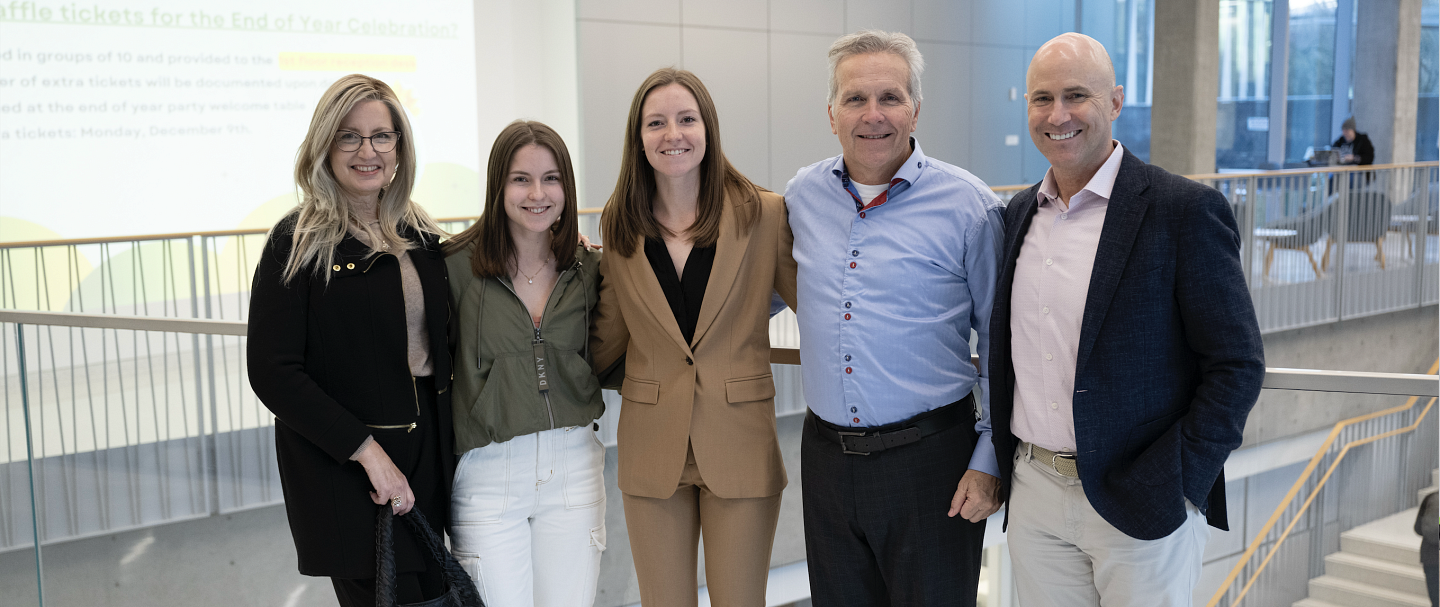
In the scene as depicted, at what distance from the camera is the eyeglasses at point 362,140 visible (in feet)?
6.97

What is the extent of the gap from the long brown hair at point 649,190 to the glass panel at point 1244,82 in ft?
52.6

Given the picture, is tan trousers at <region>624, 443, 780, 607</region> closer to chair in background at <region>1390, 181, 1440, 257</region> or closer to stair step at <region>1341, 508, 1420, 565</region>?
stair step at <region>1341, 508, 1420, 565</region>

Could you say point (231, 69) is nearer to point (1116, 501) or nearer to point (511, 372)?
point (511, 372)

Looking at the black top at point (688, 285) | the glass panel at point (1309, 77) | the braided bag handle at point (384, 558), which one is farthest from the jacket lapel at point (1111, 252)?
the glass panel at point (1309, 77)

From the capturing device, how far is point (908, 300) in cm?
213

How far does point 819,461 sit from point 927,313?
42 cm

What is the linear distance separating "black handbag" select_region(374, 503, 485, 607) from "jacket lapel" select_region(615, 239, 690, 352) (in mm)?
687

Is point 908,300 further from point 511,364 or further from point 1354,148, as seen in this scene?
point 1354,148

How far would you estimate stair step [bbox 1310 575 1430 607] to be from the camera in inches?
84.5

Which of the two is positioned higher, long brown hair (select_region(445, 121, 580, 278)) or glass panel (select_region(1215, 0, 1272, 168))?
glass panel (select_region(1215, 0, 1272, 168))

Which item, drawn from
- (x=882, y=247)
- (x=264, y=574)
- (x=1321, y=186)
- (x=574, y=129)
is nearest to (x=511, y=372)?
(x=882, y=247)

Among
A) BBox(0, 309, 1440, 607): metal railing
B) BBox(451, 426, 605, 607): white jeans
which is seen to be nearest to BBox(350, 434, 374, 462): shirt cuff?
BBox(451, 426, 605, 607): white jeans

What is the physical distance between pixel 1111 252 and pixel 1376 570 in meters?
1.09

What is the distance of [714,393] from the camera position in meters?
2.26
